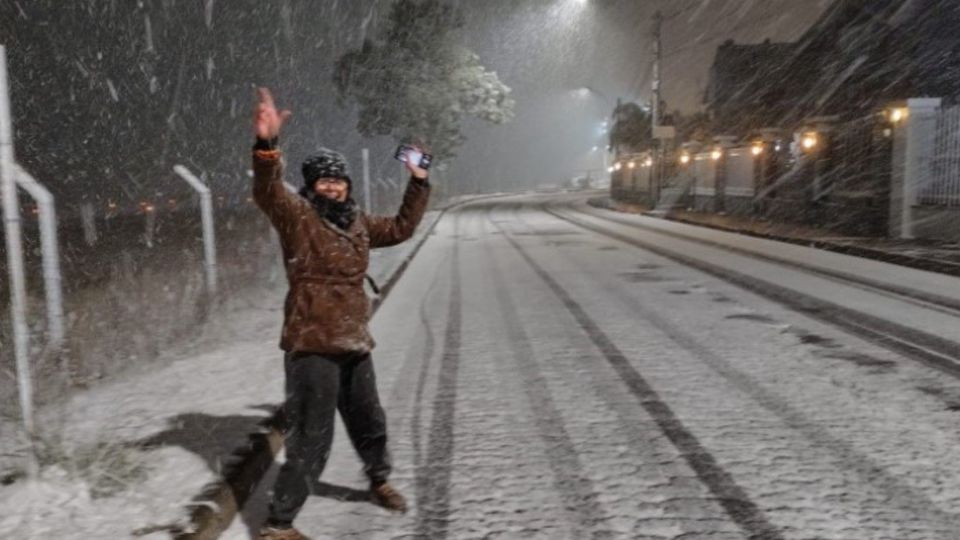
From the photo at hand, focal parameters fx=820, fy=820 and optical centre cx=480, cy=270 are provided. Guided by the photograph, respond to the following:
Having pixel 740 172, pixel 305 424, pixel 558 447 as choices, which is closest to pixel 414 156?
pixel 305 424

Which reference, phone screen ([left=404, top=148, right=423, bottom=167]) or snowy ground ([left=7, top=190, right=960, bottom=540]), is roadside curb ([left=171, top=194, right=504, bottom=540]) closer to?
snowy ground ([left=7, top=190, right=960, bottom=540])

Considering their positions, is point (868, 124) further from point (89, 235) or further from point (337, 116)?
point (337, 116)

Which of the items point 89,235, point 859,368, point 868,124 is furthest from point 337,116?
point 859,368

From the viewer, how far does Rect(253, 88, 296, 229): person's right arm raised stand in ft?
10.1

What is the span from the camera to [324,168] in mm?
3447

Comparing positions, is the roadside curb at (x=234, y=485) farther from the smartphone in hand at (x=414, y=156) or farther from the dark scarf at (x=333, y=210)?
the smartphone in hand at (x=414, y=156)

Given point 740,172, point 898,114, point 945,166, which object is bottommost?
point 945,166

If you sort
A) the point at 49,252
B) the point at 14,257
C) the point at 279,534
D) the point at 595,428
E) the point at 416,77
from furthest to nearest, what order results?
the point at 416,77, the point at 49,252, the point at 595,428, the point at 14,257, the point at 279,534

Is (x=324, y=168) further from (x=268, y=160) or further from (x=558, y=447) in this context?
(x=558, y=447)

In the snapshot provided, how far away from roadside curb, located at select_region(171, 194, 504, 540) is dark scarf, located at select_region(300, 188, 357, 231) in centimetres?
135

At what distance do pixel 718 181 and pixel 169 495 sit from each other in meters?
30.9

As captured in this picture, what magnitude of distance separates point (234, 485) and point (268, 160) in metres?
1.67

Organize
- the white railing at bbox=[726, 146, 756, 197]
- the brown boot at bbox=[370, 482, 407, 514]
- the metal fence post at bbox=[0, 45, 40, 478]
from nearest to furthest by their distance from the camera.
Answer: the brown boot at bbox=[370, 482, 407, 514]
the metal fence post at bbox=[0, 45, 40, 478]
the white railing at bbox=[726, 146, 756, 197]

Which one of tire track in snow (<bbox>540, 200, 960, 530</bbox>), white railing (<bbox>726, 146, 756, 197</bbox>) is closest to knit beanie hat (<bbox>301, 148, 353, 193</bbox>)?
tire track in snow (<bbox>540, 200, 960, 530</bbox>)
